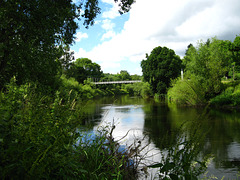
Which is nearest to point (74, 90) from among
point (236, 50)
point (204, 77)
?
point (204, 77)

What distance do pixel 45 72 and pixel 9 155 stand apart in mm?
6017

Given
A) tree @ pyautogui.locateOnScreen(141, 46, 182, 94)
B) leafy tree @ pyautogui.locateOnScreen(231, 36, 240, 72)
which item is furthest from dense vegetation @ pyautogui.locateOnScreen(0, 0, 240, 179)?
leafy tree @ pyautogui.locateOnScreen(231, 36, 240, 72)

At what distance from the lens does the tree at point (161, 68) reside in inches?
1473

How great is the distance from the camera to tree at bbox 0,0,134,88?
20.5 feet

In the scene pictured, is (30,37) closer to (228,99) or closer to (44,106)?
(44,106)

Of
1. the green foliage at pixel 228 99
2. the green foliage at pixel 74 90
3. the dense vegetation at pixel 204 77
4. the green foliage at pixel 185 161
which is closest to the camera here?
the green foliage at pixel 185 161

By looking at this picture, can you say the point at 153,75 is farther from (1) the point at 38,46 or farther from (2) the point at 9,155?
(2) the point at 9,155

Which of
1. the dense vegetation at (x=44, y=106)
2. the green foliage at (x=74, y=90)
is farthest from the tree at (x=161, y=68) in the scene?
the dense vegetation at (x=44, y=106)

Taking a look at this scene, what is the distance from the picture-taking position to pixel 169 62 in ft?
125

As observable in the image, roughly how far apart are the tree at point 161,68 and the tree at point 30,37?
31.5m

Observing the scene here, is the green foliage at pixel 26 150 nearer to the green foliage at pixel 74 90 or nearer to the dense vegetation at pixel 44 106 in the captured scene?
the dense vegetation at pixel 44 106

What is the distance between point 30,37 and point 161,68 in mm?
32938

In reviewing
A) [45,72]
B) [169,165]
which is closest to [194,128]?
[169,165]

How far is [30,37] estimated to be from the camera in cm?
670
